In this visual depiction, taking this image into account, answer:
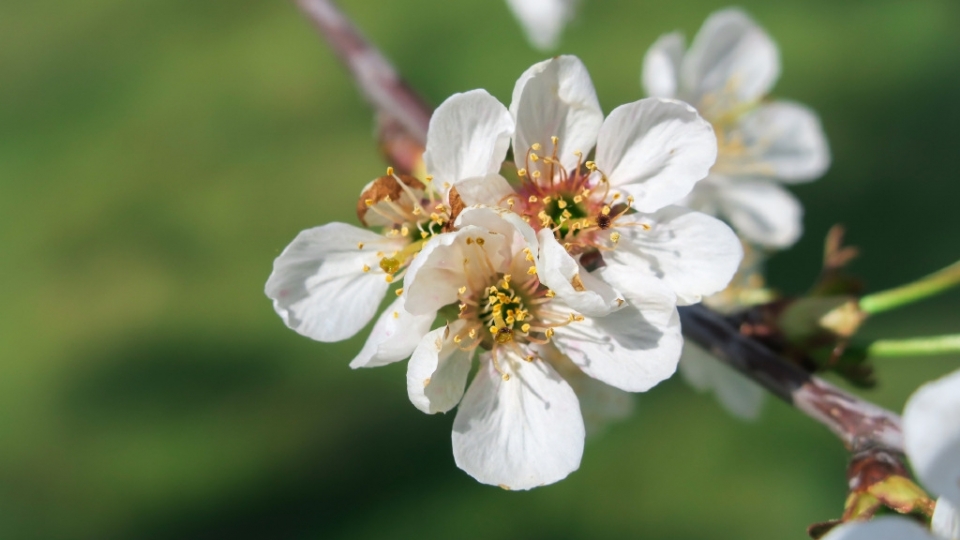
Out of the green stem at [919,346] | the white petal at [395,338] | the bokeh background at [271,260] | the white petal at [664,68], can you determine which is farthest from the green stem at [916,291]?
the bokeh background at [271,260]

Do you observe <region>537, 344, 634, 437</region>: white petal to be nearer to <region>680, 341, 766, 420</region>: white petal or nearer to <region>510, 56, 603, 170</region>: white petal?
<region>680, 341, 766, 420</region>: white petal

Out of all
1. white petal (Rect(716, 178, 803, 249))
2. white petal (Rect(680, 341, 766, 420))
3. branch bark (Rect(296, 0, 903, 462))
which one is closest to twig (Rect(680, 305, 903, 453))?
branch bark (Rect(296, 0, 903, 462))

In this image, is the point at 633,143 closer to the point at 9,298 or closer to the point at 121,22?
the point at 9,298

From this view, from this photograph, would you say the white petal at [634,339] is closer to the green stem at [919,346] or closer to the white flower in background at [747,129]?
the green stem at [919,346]

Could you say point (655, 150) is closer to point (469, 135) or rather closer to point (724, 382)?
point (469, 135)

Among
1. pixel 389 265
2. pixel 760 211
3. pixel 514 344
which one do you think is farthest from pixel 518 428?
pixel 760 211

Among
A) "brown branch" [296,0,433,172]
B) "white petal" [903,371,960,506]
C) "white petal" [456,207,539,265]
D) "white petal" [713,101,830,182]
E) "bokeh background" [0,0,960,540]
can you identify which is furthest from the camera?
"bokeh background" [0,0,960,540]
